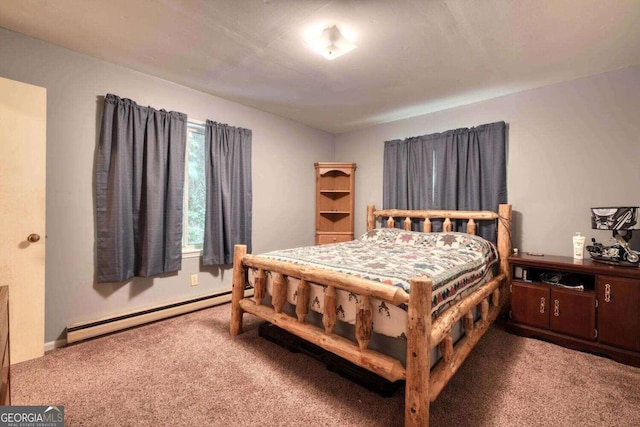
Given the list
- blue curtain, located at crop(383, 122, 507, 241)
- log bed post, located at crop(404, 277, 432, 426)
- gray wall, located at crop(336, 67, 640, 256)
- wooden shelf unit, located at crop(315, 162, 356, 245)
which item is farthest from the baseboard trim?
gray wall, located at crop(336, 67, 640, 256)

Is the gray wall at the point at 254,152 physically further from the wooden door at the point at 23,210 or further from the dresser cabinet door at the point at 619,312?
the dresser cabinet door at the point at 619,312

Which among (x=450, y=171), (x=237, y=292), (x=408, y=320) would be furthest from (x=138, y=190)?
(x=450, y=171)

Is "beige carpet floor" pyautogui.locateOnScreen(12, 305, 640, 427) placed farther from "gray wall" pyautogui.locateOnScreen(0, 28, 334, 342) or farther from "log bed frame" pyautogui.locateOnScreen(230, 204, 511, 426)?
"gray wall" pyautogui.locateOnScreen(0, 28, 334, 342)

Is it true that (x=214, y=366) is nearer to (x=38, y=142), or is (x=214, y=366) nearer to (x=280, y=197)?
(x=38, y=142)

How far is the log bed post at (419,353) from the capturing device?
4.28 ft

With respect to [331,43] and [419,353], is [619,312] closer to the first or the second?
[419,353]

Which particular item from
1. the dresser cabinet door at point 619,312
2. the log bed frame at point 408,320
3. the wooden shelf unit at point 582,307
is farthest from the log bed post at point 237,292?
the dresser cabinet door at point 619,312

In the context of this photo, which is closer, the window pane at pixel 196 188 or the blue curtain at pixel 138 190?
the blue curtain at pixel 138 190

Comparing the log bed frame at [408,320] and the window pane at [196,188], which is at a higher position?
the window pane at [196,188]

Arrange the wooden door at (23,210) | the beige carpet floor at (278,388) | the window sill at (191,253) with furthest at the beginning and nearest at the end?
the window sill at (191,253) < the wooden door at (23,210) < the beige carpet floor at (278,388)

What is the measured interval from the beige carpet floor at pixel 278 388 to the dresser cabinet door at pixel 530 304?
21 cm

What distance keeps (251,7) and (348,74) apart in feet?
3.68

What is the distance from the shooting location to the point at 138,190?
2611 millimetres

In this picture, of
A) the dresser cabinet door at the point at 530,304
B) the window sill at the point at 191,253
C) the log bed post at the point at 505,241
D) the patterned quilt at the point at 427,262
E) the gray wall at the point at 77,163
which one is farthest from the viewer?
the window sill at the point at 191,253
